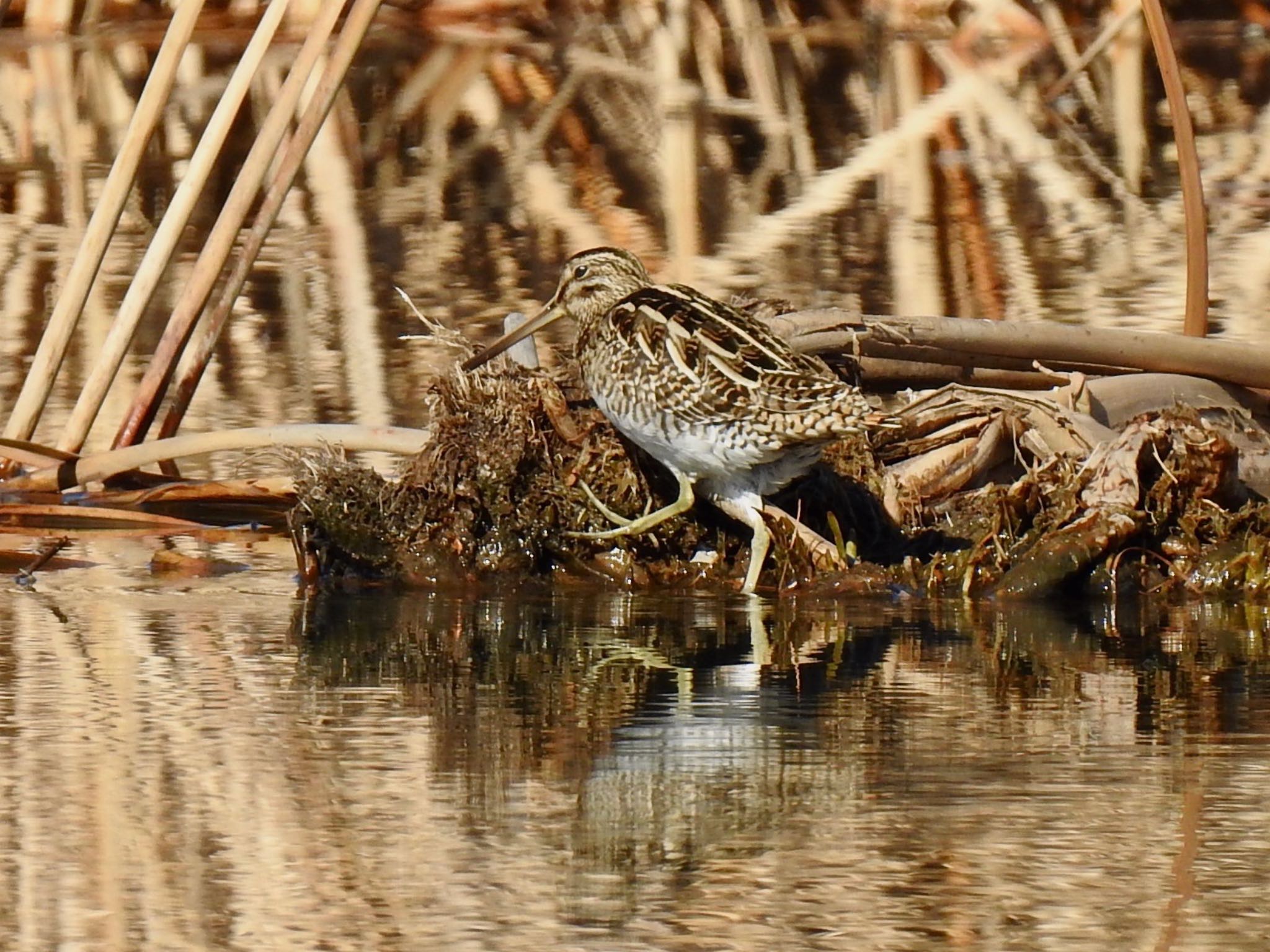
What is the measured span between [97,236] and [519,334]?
1591mm

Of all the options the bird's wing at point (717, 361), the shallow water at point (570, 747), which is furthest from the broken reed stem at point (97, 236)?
the bird's wing at point (717, 361)

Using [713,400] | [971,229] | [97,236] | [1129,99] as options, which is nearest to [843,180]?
[971,229]

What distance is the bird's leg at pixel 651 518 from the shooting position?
6.41m

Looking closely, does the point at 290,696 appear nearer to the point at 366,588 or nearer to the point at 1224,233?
the point at 366,588

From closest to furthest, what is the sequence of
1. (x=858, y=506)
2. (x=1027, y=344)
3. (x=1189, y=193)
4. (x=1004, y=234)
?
(x=858, y=506), (x=1027, y=344), (x=1189, y=193), (x=1004, y=234)

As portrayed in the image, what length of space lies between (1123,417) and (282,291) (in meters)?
4.65

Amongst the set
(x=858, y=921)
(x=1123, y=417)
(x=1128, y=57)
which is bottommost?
(x=858, y=921)

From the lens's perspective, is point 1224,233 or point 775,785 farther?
point 1224,233

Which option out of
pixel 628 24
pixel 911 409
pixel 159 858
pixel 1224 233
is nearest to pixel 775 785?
pixel 159 858

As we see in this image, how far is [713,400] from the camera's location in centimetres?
614

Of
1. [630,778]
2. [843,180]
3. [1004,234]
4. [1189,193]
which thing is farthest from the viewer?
[843,180]

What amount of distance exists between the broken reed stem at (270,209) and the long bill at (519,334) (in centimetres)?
108

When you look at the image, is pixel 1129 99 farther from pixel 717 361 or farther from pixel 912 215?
pixel 717 361

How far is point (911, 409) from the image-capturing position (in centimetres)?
687
